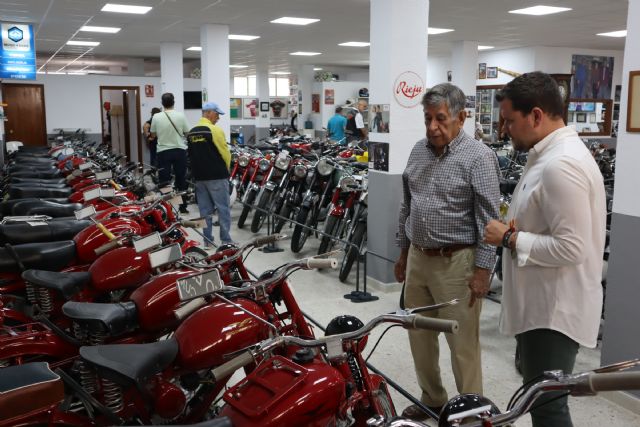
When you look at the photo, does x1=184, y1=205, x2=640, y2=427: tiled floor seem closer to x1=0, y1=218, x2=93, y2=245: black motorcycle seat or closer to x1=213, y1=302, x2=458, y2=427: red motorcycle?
x1=213, y1=302, x2=458, y2=427: red motorcycle

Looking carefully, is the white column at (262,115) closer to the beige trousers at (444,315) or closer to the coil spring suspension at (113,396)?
the beige trousers at (444,315)

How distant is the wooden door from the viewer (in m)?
15.4

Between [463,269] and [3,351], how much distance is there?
2.12m

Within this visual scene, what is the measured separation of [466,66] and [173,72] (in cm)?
618

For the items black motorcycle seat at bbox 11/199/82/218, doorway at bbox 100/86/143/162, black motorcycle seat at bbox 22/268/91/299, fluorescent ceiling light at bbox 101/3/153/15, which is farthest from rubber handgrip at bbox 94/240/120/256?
doorway at bbox 100/86/143/162

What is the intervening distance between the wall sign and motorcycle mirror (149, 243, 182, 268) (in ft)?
8.82

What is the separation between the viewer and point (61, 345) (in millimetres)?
2928

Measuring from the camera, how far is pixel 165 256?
10.1 feet

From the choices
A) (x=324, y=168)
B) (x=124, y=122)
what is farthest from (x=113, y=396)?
(x=124, y=122)

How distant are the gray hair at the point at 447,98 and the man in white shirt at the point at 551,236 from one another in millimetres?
636

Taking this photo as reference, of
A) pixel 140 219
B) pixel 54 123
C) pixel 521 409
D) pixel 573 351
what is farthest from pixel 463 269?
pixel 54 123

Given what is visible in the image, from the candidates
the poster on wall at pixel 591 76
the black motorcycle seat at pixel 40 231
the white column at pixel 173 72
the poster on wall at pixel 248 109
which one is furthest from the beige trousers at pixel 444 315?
the poster on wall at pixel 248 109

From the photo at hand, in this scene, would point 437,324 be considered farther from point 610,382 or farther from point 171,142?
point 171,142

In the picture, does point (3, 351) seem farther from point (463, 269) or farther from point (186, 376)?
point (463, 269)
